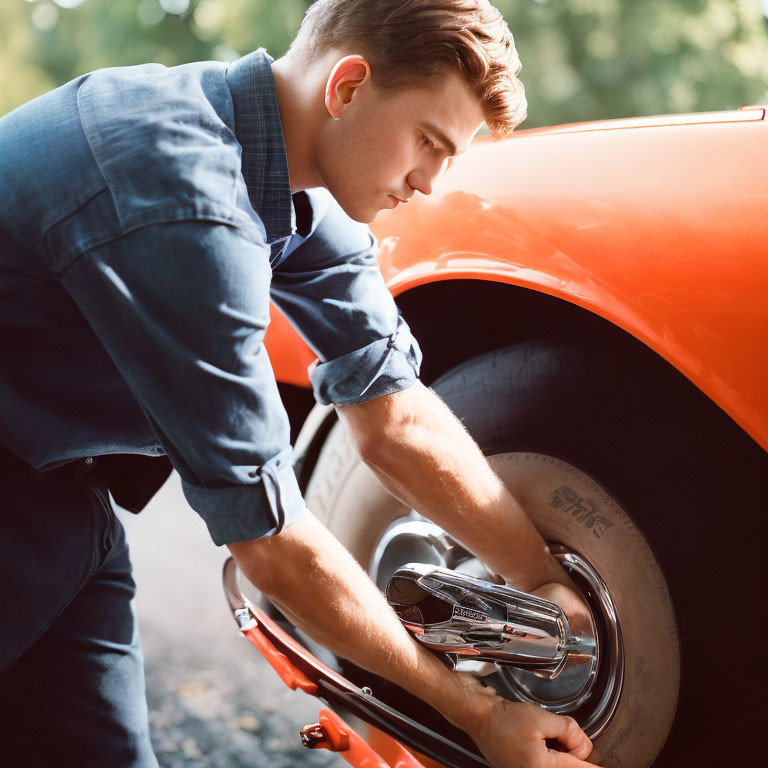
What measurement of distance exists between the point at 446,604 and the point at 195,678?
1260 mm

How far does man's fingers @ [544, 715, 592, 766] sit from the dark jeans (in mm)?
719

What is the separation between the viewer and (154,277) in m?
1.00

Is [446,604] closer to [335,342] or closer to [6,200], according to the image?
[335,342]

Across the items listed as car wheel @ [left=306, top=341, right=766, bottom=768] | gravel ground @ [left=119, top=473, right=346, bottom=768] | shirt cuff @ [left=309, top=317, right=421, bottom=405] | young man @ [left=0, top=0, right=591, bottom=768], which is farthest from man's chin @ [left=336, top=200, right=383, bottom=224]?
gravel ground @ [left=119, top=473, right=346, bottom=768]

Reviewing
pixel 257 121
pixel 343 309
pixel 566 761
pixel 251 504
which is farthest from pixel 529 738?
pixel 257 121

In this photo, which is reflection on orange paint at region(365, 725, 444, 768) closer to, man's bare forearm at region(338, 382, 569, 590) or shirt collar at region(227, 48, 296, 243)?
man's bare forearm at region(338, 382, 569, 590)

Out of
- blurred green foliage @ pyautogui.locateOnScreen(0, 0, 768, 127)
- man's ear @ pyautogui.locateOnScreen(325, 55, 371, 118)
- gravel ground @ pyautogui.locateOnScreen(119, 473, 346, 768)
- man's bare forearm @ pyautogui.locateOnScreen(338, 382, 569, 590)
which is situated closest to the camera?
man's ear @ pyautogui.locateOnScreen(325, 55, 371, 118)

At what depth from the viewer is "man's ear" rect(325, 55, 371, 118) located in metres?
1.11

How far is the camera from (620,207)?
3.96 ft

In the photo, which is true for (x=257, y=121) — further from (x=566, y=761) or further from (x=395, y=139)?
(x=566, y=761)

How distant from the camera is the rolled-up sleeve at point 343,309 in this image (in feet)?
4.64

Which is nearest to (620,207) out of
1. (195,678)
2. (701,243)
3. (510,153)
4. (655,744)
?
(701,243)

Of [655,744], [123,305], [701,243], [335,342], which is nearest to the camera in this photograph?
[123,305]

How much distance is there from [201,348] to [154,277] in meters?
0.09
